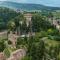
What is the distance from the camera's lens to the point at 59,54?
20.9 feet

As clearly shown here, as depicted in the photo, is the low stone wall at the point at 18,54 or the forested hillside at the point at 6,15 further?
the forested hillside at the point at 6,15

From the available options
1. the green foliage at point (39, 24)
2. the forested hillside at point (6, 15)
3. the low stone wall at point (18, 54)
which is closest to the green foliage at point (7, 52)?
the low stone wall at point (18, 54)

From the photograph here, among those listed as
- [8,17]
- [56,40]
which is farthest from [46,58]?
[8,17]

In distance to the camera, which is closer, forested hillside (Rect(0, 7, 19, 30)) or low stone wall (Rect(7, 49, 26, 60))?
low stone wall (Rect(7, 49, 26, 60))

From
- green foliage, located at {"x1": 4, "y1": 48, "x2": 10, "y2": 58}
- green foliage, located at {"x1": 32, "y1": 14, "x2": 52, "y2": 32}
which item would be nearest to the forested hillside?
green foliage, located at {"x1": 32, "y1": 14, "x2": 52, "y2": 32}

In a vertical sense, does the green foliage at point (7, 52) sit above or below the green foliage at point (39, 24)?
above

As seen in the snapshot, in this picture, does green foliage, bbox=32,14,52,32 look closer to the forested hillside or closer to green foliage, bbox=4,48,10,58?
the forested hillside

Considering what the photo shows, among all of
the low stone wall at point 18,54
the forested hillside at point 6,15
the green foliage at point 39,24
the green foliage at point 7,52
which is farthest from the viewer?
the forested hillside at point 6,15

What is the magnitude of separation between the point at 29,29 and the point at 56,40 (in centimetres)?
154

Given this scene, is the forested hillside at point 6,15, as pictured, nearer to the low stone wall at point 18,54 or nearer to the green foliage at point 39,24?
the green foliage at point 39,24

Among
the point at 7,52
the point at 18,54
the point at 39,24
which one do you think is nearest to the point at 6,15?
the point at 39,24

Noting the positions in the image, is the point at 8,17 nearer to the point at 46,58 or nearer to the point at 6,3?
the point at 6,3

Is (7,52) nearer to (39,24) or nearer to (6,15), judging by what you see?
(39,24)

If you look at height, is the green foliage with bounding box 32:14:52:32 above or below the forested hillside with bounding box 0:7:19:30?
above
